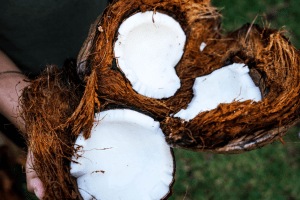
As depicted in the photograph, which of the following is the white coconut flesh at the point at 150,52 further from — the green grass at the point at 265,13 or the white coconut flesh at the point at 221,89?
the green grass at the point at 265,13

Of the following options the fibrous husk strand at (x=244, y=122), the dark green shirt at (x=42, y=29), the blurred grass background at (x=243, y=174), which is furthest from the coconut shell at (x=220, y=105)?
the blurred grass background at (x=243, y=174)

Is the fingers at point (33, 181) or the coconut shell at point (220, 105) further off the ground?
the coconut shell at point (220, 105)

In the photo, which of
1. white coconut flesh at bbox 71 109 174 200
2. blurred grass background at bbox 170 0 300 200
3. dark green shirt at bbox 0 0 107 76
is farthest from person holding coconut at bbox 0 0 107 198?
blurred grass background at bbox 170 0 300 200

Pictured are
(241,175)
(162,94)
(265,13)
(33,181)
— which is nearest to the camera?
(33,181)

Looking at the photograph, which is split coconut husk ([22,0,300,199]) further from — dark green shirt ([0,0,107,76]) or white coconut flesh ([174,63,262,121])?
dark green shirt ([0,0,107,76])

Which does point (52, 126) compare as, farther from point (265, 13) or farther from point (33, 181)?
point (265, 13)

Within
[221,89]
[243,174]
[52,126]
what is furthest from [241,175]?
[52,126]
